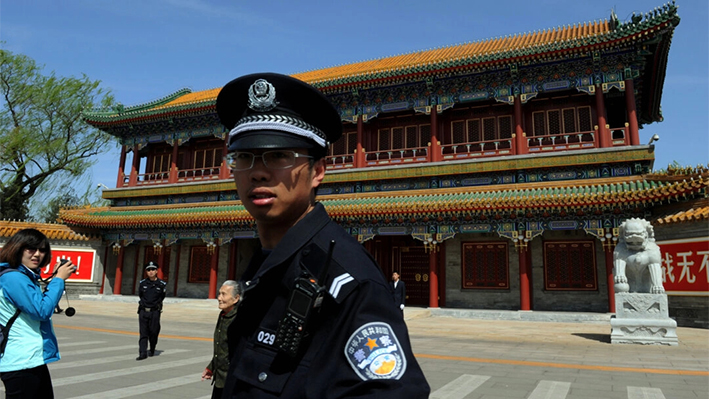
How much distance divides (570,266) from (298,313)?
14706 millimetres

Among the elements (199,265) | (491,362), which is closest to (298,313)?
(491,362)

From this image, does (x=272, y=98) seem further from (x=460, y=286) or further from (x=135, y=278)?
(x=135, y=278)

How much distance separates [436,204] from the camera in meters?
13.7

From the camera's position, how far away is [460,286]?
14938 mm

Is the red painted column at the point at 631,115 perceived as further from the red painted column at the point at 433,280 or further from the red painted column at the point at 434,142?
the red painted column at the point at 433,280

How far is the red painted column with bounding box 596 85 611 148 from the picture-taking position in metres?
13.4

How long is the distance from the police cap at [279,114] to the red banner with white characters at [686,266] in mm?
12904

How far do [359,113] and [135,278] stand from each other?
12536 millimetres

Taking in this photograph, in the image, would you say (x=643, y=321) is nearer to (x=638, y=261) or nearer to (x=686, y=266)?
(x=638, y=261)

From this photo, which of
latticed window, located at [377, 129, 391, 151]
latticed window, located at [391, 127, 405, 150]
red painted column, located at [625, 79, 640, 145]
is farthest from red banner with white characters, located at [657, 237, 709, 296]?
latticed window, located at [377, 129, 391, 151]

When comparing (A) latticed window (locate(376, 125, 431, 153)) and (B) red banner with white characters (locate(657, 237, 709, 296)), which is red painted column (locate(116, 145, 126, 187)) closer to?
(A) latticed window (locate(376, 125, 431, 153))

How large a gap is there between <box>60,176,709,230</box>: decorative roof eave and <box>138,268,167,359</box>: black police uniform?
26.0ft

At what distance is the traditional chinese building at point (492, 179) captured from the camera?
12.8 m

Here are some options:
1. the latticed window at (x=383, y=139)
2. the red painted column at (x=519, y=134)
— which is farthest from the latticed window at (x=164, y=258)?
the red painted column at (x=519, y=134)
